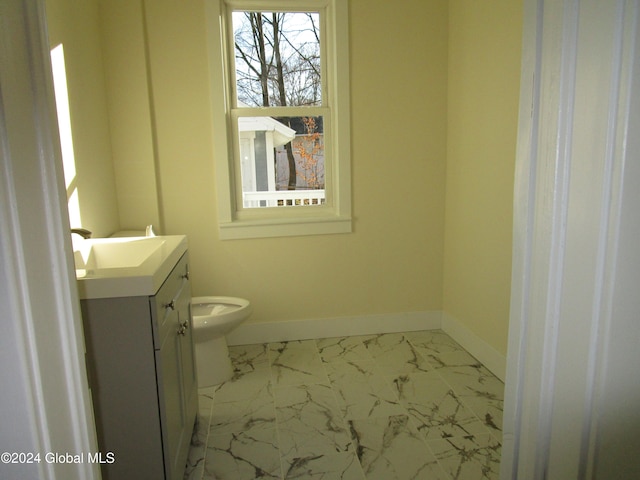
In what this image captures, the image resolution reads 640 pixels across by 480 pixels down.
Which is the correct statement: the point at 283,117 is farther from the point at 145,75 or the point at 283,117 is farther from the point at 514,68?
the point at 514,68

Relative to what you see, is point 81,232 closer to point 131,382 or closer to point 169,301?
point 169,301

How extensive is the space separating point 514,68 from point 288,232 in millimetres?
1603

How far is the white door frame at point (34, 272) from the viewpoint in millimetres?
540

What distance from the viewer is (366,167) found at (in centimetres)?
295

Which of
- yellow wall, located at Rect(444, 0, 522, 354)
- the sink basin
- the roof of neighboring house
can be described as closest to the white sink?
the sink basin

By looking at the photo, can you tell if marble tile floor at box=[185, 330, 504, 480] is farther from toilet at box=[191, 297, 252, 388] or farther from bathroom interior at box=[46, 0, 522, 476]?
bathroom interior at box=[46, 0, 522, 476]

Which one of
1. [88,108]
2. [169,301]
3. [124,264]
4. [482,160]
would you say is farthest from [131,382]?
[482,160]

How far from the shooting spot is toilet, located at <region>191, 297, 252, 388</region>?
2295mm

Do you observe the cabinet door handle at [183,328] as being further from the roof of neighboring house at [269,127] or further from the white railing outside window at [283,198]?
the roof of neighboring house at [269,127]

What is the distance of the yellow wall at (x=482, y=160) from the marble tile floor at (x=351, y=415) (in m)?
0.43

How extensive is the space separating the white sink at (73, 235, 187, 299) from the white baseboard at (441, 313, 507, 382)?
170 cm

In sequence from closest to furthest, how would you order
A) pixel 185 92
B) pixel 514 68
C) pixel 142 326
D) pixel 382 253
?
pixel 142 326 → pixel 514 68 → pixel 185 92 → pixel 382 253

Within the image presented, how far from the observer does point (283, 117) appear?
2895 millimetres

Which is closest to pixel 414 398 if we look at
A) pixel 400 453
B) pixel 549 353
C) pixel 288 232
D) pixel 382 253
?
pixel 400 453
